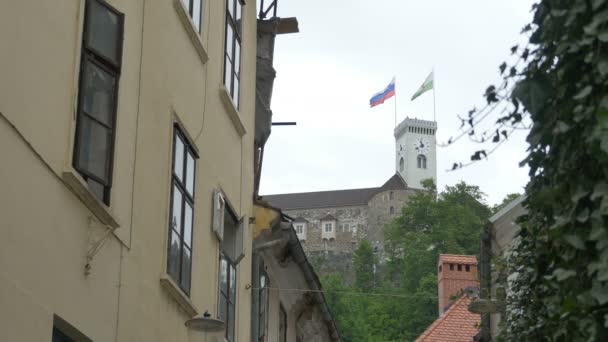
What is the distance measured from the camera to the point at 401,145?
182 meters

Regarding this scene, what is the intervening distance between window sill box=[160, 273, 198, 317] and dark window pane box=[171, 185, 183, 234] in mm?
591

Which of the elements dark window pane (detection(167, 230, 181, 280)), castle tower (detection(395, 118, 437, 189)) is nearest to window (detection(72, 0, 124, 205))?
dark window pane (detection(167, 230, 181, 280))

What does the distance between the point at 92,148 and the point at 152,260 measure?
174 cm

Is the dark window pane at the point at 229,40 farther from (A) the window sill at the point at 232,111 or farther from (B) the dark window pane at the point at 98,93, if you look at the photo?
(B) the dark window pane at the point at 98,93

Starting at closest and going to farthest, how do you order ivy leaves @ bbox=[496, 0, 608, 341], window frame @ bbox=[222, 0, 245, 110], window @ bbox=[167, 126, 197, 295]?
ivy leaves @ bbox=[496, 0, 608, 341] → window @ bbox=[167, 126, 197, 295] → window frame @ bbox=[222, 0, 245, 110]

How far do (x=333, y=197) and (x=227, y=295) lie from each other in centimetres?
15574

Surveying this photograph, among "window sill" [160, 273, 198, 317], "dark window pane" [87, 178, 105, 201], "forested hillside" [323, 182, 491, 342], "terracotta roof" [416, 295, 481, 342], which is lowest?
"window sill" [160, 273, 198, 317]

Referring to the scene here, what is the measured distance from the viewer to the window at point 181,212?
37.9 feet

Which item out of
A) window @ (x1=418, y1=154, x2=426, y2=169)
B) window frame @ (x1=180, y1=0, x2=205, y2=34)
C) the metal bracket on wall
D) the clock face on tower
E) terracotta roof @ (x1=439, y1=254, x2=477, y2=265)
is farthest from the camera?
the clock face on tower

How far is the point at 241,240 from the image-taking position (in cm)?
1464

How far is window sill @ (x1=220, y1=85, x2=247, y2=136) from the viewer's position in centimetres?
1389

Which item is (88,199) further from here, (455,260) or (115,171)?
(455,260)

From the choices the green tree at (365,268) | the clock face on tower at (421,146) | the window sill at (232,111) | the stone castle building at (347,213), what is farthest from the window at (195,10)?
the clock face on tower at (421,146)

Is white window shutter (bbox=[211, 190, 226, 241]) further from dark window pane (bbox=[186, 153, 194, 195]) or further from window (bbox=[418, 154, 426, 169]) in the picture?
window (bbox=[418, 154, 426, 169])
